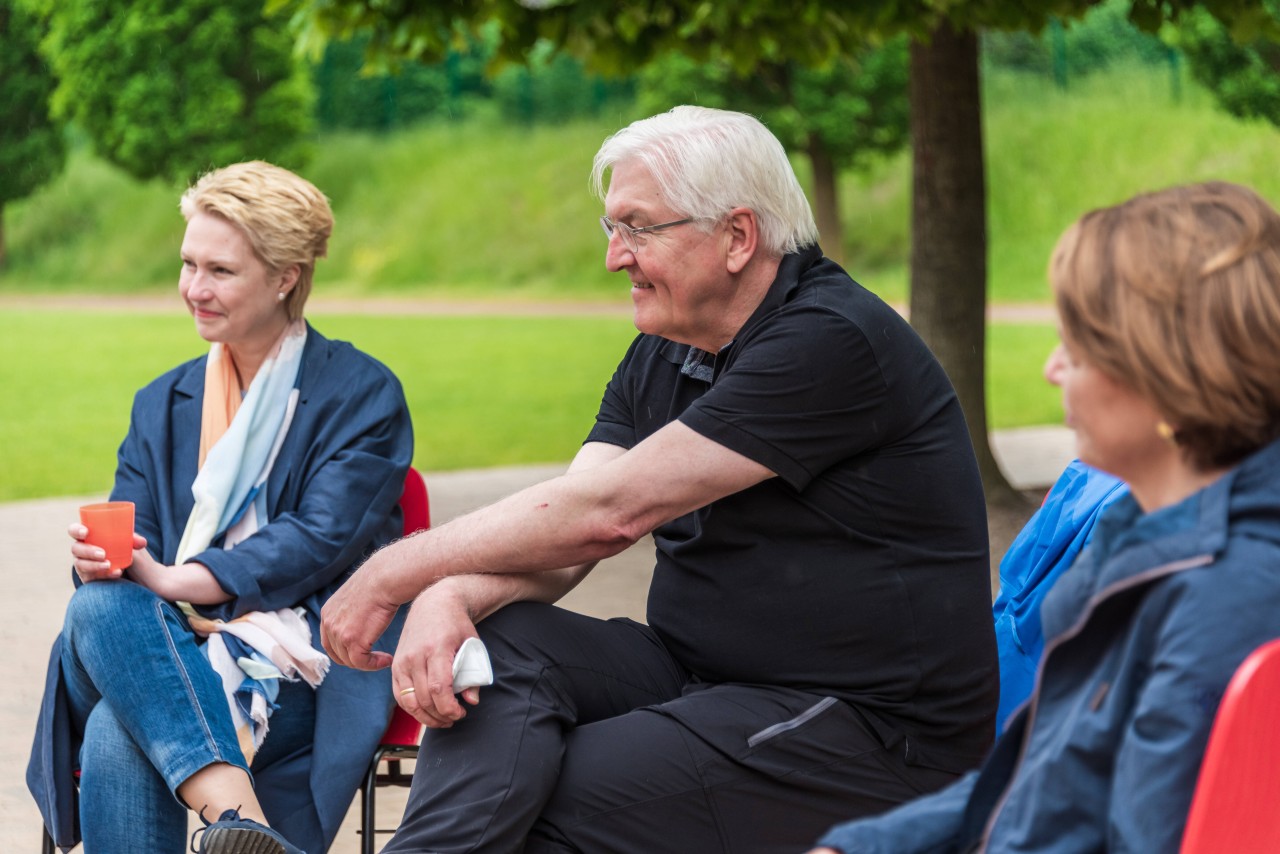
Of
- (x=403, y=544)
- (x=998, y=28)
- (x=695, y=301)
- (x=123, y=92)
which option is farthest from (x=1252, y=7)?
(x=123, y=92)

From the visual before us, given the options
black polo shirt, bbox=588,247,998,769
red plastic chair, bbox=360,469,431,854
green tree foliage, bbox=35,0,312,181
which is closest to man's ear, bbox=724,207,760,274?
black polo shirt, bbox=588,247,998,769

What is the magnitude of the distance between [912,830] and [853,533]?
692 millimetres

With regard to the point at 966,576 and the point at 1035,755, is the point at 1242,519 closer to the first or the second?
the point at 1035,755

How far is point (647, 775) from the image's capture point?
2.32 metres

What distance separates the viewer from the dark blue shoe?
105 inches

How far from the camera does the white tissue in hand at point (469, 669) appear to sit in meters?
2.33

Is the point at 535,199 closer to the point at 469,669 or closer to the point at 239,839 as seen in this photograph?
the point at 239,839

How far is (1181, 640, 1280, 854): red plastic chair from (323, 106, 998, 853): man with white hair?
85 centimetres

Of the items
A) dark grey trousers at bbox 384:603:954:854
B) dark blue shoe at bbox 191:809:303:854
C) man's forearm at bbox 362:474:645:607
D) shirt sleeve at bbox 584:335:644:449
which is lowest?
dark blue shoe at bbox 191:809:303:854

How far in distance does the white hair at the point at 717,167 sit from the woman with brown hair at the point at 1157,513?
0.96 m

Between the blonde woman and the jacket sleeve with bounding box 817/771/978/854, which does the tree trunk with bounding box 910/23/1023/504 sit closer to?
the blonde woman

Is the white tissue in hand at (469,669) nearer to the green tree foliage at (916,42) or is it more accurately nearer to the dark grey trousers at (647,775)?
the dark grey trousers at (647,775)

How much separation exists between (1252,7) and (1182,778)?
19.2 ft

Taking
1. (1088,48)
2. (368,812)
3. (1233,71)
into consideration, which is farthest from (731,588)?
(1088,48)
